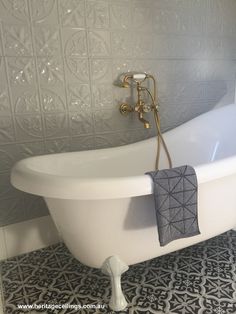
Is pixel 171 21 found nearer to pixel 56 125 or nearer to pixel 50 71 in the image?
pixel 50 71

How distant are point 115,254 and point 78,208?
0.81 feet

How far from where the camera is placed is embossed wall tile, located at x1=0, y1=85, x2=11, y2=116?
1.28 meters

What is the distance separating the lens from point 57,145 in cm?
145

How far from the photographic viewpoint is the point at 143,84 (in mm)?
1624

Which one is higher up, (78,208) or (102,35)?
(102,35)

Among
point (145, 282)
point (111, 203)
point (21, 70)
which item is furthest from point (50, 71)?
point (145, 282)

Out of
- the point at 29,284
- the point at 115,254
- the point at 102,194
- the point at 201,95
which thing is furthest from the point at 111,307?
the point at 201,95

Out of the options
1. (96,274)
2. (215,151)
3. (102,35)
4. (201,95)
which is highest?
(102,35)

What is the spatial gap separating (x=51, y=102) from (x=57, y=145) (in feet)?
0.73

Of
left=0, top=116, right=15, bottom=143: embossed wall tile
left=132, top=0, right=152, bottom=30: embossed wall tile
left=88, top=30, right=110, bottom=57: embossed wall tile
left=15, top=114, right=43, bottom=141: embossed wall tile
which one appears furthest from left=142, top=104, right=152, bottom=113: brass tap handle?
left=0, top=116, right=15, bottom=143: embossed wall tile

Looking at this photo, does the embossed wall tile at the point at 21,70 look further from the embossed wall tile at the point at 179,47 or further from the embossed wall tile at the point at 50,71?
the embossed wall tile at the point at 179,47

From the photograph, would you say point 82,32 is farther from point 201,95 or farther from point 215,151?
point 215,151

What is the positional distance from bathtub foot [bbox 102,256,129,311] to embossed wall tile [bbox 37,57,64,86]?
884mm

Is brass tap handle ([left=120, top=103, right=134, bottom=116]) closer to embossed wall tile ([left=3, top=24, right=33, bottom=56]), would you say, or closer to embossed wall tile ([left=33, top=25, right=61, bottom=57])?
embossed wall tile ([left=33, top=25, right=61, bottom=57])
